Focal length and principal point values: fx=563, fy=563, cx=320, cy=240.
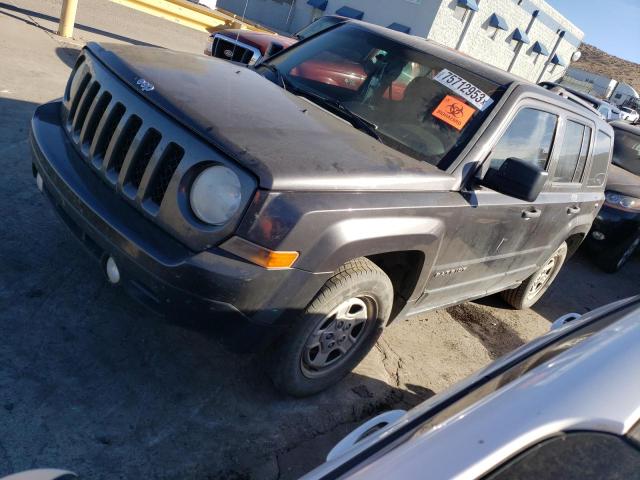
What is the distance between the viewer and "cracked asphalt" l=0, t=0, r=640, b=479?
96.3 inches

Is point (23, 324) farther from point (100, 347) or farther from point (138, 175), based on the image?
point (138, 175)

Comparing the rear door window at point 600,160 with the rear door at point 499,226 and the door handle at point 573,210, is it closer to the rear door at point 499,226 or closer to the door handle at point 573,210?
the door handle at point 573,210

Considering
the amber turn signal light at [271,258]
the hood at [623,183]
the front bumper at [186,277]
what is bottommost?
the front bumper at [186,277]

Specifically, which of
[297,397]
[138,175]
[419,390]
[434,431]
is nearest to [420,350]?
[419,390]

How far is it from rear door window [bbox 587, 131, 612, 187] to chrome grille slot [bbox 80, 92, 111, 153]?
150 inches

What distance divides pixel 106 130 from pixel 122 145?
0.52ft

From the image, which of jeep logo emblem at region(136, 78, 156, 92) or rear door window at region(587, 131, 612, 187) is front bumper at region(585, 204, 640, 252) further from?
jeep logo emblem at region(136, 78, 156, 92)

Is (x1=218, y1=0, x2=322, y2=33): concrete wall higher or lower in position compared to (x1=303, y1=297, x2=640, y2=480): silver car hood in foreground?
lower

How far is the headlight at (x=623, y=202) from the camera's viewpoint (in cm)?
730

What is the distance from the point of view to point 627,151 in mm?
9445

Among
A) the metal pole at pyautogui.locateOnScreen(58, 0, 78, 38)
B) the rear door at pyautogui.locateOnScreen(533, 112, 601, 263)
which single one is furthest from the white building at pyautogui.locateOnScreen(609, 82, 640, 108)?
the rear door at pyautogui.locateOnScreen(533, 112, 601, 263)

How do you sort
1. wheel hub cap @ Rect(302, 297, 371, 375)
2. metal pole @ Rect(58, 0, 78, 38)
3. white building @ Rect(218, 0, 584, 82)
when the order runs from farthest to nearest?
white building @ Rect(218, 0, 584, 82), metal pole @ Rect(58, 0, 78, 38), wheel hub cap @ Rect(302, 297, 371, 375)

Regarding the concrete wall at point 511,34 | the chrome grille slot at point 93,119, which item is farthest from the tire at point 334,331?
the concrete wall at point 511,34

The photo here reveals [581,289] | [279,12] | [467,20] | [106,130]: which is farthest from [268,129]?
[279,12]
